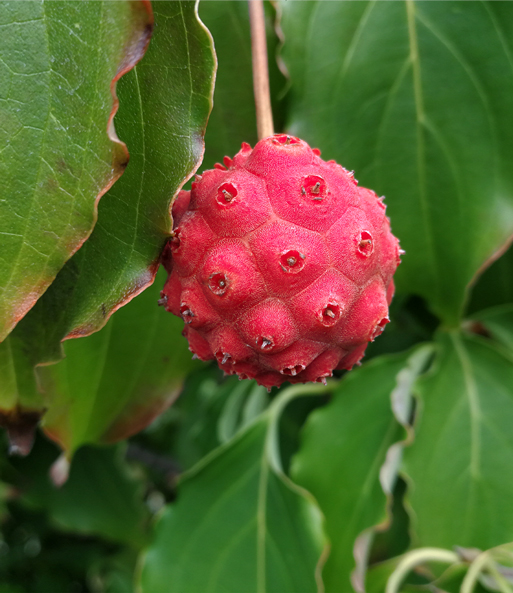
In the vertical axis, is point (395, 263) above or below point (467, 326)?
above

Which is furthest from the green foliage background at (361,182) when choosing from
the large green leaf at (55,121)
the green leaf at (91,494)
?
the green leaf at (91,494)

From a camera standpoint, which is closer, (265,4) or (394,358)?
(265,4)

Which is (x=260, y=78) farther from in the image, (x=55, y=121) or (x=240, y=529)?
(x=240, y=529)

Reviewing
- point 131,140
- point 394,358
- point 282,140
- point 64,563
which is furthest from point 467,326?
point 64,563

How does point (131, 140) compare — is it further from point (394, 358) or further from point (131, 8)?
point (394, 358)

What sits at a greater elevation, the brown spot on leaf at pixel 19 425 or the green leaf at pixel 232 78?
the green leaf at pixel 232 78

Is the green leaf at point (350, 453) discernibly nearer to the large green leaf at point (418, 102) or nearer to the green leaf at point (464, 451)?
the green leaf at point (464, 451)

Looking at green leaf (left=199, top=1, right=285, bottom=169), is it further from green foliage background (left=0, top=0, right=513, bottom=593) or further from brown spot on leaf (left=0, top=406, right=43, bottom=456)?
brown spot on leaf (left=0, top=406, right=43, bottom=456)
